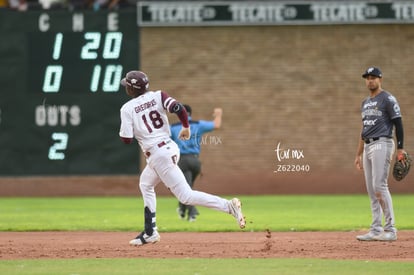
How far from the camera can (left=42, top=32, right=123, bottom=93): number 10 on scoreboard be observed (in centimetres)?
2417

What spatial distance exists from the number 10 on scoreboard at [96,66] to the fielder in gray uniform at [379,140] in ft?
37.6

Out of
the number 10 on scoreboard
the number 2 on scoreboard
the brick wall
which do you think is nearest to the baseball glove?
the number 10 on scoreboard

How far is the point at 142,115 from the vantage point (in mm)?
12656

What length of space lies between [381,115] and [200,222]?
5.55m

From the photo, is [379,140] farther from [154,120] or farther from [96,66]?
[96,66]

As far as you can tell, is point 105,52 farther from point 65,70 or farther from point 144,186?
point 144,186

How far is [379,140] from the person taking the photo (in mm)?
13359

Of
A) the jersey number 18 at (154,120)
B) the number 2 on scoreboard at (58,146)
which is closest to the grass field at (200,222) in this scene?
the number 2 on scoreboard at (58,146)

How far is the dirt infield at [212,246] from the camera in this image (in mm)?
12055

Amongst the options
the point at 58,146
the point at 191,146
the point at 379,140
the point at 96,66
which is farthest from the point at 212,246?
the point at 58,146

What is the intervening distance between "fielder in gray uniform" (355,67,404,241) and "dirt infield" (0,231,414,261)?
43cm

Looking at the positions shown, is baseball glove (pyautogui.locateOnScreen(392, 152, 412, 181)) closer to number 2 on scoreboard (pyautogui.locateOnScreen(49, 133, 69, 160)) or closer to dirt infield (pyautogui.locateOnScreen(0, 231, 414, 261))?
dirt infield (pyautogui.locateOnScreen(0, 231, 414, 261))

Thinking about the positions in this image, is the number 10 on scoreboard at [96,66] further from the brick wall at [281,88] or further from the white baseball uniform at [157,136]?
the white baseball uniform at [157,136]

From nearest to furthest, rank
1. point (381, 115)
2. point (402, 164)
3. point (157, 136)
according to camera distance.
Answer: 1. point (157, 136)
2. point (381, 115)
3. point (402, 164)
